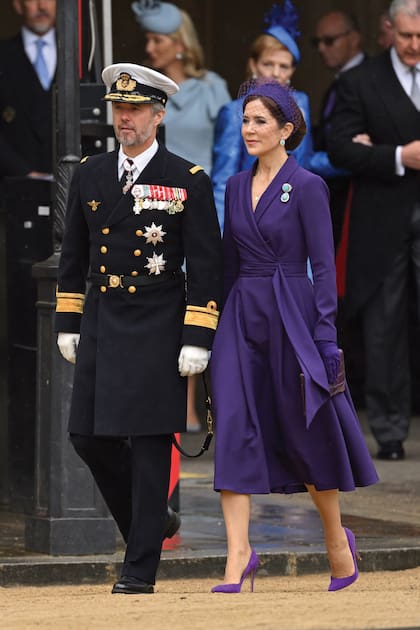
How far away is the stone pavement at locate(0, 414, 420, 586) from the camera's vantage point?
8094mm

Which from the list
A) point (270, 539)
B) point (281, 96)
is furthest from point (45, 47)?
point (281, 96)

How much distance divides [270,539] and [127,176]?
2.16 meters

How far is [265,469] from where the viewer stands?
7.16 meters

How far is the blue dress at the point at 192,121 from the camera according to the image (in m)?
11.3

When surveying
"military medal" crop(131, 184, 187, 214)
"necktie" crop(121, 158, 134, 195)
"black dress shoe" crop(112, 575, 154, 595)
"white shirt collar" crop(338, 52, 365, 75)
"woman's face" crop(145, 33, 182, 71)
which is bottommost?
"black dress shoe" crop(112, 575, 154, 595)

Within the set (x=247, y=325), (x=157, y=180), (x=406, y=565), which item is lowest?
(x=406, y=565)

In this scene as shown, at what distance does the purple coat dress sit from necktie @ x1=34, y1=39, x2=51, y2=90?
402cm

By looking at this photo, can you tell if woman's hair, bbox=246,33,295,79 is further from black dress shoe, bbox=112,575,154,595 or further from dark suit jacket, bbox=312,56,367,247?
black dress shoe, bbox=112,575,154,595

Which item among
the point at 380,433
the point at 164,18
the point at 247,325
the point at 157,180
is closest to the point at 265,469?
the point at 247,325

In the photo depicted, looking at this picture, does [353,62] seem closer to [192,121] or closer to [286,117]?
[192,121]

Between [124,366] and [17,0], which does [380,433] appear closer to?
[17,0]

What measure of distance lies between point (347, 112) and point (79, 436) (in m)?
4.32

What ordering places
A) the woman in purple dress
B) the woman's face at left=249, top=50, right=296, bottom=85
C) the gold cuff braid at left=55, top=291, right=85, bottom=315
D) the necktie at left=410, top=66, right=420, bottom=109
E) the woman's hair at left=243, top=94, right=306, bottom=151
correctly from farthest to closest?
1. the necktie at left=410, top=66, right=420, bottom=109
2. the woman's face at left=249, top=50, right=296, bottom=85
3. the woman's hair at left=243, top=94, right=306, bottom=151
4. the gold cuff braid at left=55, top=291, right=85, bottom=315
5. the woman in purple dress

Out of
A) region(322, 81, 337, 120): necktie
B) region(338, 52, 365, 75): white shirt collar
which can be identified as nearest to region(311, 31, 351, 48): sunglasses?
region(338, 52, 365, 75): white shirt collar
